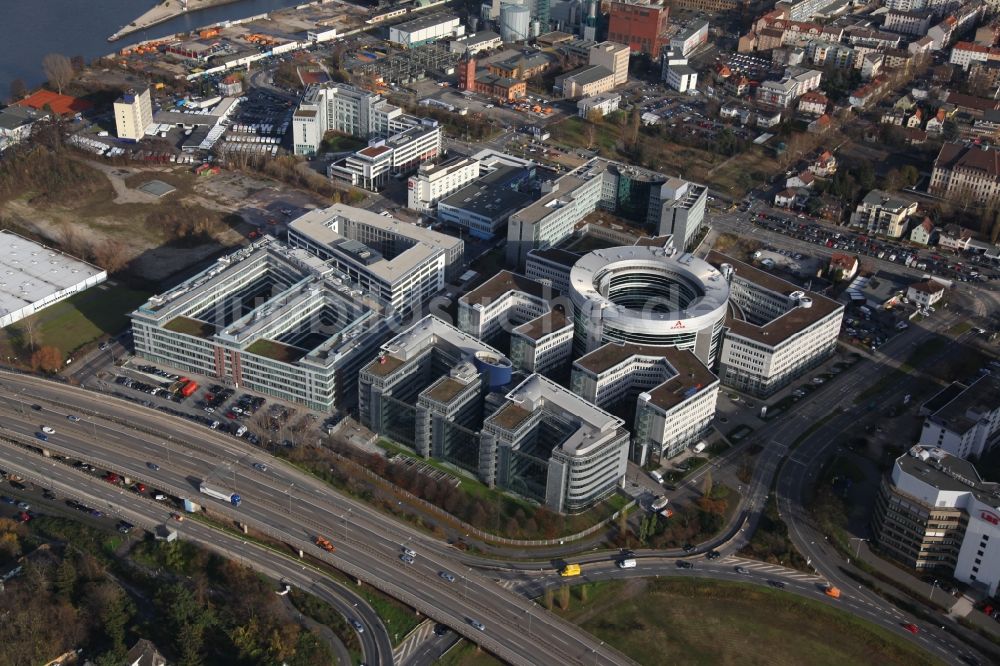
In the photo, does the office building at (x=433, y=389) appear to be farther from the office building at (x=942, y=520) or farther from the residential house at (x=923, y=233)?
the residential house at (x=923, y=233)

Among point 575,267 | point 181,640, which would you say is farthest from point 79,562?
point 575,267

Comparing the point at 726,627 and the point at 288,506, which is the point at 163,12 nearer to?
the point at 288,506

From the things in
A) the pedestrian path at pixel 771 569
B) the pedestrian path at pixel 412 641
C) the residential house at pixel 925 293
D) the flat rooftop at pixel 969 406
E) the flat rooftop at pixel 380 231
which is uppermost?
the flat rooftop at pixel 380 231

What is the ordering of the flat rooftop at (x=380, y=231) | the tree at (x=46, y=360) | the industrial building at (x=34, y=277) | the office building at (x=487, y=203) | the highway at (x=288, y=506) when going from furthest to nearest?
the office building at (x=487, y=203) < the industrial building at (x=34, y=277) < the flat rooftop at (x=380, y=231) < the tree at (x=46, y=360) < the highway at (x=288, y=506)

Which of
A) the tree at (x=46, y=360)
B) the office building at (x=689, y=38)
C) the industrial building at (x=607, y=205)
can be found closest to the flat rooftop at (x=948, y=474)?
the industrial building at (x=607, y=205)

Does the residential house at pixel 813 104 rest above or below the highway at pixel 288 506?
above

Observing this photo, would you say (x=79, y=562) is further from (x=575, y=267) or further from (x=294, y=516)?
(x=575, y=267)

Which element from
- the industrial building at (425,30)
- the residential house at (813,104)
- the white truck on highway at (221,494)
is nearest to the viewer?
the white truck on highway at (221,494)
